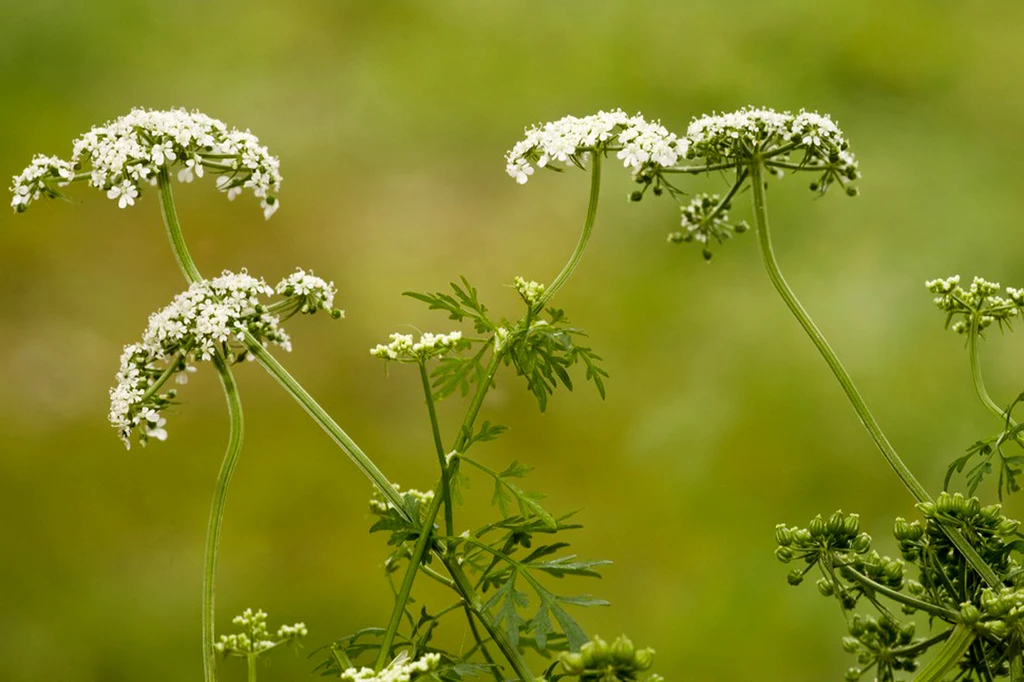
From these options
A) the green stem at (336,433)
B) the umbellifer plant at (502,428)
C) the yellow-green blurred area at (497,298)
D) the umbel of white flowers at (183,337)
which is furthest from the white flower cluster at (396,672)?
the yellow-green blurred area at (497,298)

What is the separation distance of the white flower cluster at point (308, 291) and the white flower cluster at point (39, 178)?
18cm

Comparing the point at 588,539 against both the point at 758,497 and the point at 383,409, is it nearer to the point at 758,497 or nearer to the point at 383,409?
the point at 758,497

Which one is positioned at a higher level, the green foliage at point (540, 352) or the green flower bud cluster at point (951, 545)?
the green foliage at point (540, 352)

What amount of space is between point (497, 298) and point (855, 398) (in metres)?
0.99

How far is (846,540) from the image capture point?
0.68 meters

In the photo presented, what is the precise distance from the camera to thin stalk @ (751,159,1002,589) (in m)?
0.67

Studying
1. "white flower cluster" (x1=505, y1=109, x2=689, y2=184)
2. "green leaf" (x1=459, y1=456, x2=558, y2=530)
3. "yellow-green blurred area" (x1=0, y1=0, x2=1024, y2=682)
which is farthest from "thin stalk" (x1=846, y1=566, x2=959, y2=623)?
"yellow-green blurred area" (x1=0, y1=0, x2=1024, y2=682)

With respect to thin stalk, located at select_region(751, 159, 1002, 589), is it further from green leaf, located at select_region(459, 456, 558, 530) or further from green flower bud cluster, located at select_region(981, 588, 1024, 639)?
green leaf, located at select_region(459, 456, 558, 530)

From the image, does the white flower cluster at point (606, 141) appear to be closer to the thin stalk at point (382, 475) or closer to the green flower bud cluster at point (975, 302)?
the thin stalk at point (382, 475)

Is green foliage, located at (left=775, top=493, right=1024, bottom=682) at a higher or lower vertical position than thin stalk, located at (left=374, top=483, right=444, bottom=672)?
lower

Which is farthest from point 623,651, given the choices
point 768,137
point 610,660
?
point 768,137

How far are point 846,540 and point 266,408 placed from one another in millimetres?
1153

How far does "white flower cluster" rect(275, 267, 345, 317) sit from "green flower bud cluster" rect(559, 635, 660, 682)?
0.38 m

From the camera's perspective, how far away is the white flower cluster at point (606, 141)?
Answer: 2.29ft
